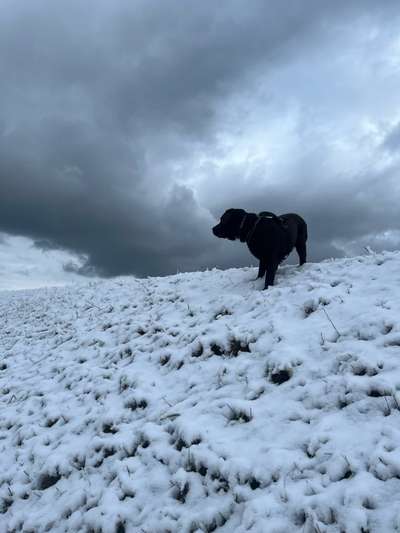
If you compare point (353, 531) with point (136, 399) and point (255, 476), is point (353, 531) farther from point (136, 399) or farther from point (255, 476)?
point (136, 399)

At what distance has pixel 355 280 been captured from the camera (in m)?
7.48

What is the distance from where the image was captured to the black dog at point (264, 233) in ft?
31.3

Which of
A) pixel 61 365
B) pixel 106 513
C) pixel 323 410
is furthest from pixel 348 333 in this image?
pixel 61 365

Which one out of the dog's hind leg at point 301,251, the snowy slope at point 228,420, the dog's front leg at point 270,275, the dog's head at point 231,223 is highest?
the dog's head at point 231,223

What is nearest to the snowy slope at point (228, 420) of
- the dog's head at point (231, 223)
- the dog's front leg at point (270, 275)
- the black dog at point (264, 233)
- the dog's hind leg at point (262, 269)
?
the dog's front leg at point (270, 275)

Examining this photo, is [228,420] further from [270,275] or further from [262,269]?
[262,269]

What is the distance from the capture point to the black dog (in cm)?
954

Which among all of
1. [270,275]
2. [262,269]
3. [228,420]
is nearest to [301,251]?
[262,269]

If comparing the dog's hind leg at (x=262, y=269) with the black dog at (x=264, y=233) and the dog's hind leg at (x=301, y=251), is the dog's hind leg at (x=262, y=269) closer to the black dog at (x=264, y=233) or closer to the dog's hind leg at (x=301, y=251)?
the black dog at (x=264, y=233)

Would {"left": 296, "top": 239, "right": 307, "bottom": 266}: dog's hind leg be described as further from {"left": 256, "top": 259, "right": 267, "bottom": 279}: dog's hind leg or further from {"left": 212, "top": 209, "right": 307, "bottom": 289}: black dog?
{"left": 256, "top": 259, "right": 267, "bottom": 279}: dog's hind leg

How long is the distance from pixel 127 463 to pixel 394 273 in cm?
563

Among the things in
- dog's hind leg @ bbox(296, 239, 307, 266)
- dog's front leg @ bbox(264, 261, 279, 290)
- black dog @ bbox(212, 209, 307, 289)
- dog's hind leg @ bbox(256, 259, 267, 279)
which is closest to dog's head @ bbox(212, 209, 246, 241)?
black dog @ bbox(212, 209, 307, 289)

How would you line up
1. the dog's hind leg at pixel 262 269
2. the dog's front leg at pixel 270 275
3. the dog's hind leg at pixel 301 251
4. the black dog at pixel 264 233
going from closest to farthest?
the dog's front leg at pixel 270 275, the black dog at pixel 264 233, the dog's hind leg at pixel 262 269, the dog's hind leg at pixel 301 251

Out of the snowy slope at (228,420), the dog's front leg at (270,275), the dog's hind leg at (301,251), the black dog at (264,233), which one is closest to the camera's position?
the snowy slope at (228,420)
